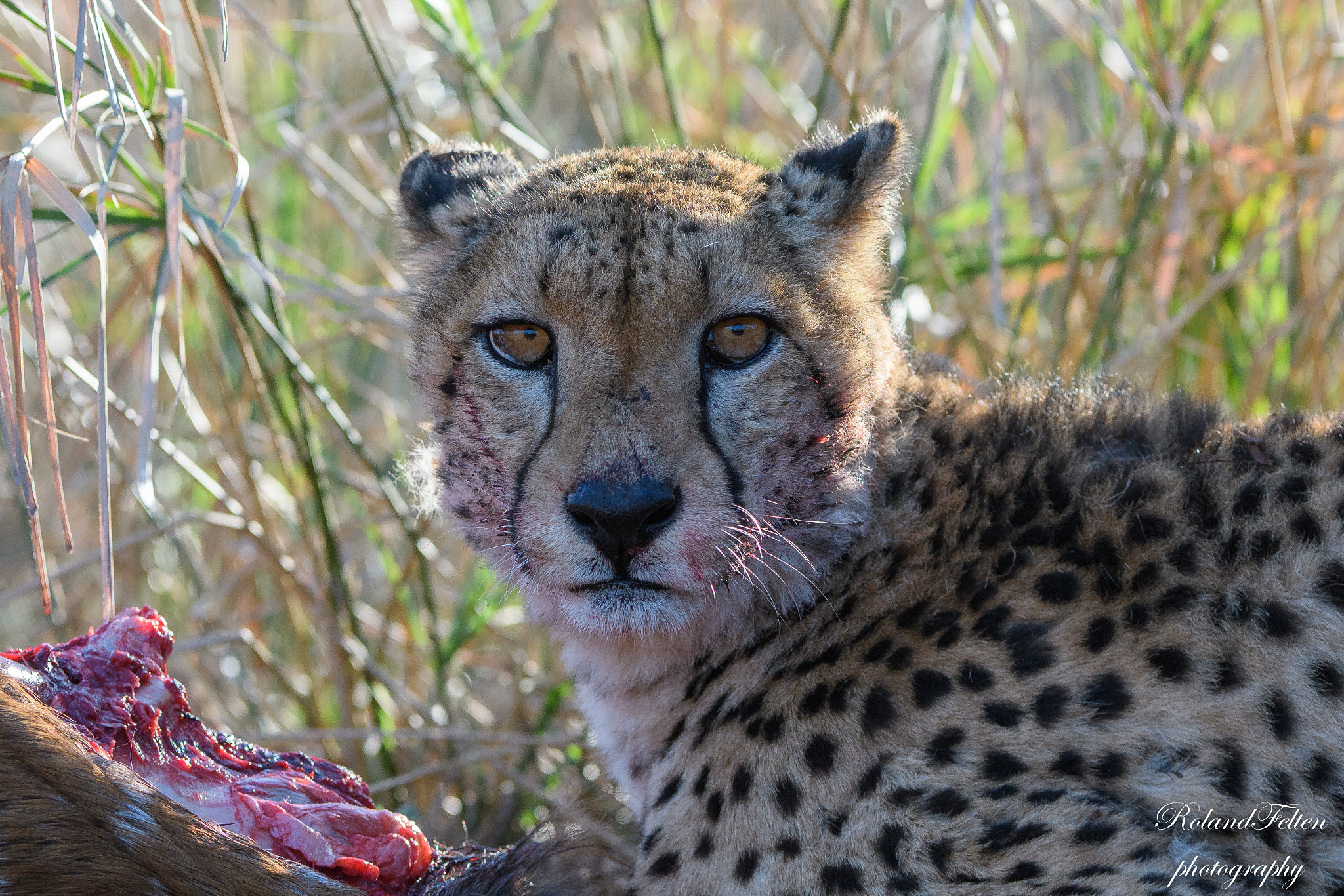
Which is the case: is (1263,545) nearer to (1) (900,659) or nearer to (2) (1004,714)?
(2) (1004,714)

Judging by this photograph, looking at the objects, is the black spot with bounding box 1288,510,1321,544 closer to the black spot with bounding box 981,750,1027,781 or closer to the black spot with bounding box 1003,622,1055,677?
the black spot with bounding box 1003,622,1055,677

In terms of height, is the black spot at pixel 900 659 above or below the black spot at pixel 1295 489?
below

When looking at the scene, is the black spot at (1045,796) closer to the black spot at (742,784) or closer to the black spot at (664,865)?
the black spot at (742,784)

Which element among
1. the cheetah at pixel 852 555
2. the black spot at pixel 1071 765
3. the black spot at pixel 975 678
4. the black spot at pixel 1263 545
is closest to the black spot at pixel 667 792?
the cheetah at pixel 852 555

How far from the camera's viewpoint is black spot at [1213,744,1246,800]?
1821 millimetres

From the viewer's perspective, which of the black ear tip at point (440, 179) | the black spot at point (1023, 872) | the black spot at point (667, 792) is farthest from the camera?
the black ear tip at point (440, 179)

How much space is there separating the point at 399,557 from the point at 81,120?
5.95ft

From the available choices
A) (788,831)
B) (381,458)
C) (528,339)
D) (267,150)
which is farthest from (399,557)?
(788,831)

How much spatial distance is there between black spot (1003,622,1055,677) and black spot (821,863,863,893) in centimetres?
40

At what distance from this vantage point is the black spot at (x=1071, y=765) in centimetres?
186

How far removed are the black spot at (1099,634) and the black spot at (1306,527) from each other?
32cm

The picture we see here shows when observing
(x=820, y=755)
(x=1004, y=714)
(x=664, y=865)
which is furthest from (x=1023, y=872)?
(x=664, y=865)

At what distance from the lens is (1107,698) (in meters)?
1.89

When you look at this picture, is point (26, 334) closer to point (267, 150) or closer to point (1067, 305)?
point (267, 150)
